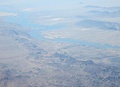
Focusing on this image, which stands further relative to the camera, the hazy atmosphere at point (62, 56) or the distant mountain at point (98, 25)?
the distant mountain at point (98, 25)

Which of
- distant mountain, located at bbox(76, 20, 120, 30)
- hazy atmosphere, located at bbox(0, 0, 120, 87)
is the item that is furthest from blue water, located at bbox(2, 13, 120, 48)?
distant mountain, located at bbox(76, 20, 120, 30)

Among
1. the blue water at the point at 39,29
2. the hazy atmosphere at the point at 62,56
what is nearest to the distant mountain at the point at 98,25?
the hazy atmosphere at the point at 62,56

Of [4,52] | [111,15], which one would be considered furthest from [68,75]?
[111,15]

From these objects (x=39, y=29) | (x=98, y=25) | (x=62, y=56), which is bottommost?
(x=98, y=25)

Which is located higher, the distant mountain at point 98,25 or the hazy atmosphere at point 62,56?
the hazy atmosphere at point 62,56

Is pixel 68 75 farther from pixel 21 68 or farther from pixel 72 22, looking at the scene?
pixel 72 22

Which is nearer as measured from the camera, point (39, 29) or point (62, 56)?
point (62, 56)

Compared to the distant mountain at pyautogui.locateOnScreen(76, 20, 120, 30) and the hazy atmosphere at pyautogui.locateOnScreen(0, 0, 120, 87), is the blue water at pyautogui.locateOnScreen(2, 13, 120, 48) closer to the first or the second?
the hazy atmosphere at pyautogui.locateOnScreen(0, 0, 120, 87)

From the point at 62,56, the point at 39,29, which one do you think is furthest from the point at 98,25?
the point at 62,56

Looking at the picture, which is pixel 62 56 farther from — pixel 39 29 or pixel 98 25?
pixel 98 25

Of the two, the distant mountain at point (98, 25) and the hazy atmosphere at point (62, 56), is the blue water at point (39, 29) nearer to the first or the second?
the hazy atmosphere at point (62, 56)

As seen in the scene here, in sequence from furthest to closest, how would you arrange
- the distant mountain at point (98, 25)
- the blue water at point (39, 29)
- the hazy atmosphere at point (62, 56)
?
the distant mountain at point (98, 25) → the blue water at point (39, 29) → the hazy atmosphere at point (62, 56)
